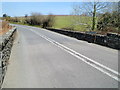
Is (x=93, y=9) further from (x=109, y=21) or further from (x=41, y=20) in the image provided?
(x=41, y=20)

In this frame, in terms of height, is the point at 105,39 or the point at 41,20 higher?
the point at 41,20

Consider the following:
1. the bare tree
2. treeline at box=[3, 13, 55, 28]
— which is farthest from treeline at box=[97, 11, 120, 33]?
treeline at box=[3, 13, 55, 28]

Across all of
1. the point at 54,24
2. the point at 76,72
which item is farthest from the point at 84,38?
the point at 54,24

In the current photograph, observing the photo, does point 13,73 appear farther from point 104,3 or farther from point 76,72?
point 104,3

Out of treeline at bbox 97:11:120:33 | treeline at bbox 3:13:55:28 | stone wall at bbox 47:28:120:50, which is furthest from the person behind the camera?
treeline at bbox 3:13:55:28

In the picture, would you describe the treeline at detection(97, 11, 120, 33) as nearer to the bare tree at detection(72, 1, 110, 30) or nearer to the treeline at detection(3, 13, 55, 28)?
the bare tree at detection(72, 1, 110, 30)

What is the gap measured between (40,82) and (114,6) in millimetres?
23518

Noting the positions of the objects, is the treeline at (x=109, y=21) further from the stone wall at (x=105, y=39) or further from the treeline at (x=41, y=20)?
the treeline at (x=41, y=20)

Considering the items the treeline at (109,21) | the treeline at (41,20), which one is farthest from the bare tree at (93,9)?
the treeline at (41,20)

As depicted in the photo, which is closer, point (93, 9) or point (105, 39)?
point (105, 39)

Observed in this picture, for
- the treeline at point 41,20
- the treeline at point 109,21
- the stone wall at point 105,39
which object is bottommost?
the stone wall at point 105,39

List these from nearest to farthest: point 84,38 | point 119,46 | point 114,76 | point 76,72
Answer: point 114,76 < point 76,72 < point 119,46 < point 84,38

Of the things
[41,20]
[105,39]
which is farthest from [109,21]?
[41,20]

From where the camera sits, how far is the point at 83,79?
15.2ft
